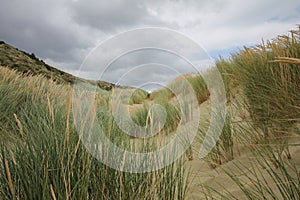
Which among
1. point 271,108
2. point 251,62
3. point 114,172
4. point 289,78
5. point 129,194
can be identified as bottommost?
point 129,194

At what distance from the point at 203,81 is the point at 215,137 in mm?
3883

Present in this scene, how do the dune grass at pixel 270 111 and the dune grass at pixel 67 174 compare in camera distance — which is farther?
the dune grass at pixel 270 111

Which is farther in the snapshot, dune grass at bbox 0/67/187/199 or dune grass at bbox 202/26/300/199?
dune grass at bbox 202/26/300/199

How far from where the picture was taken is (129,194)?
4.49ft

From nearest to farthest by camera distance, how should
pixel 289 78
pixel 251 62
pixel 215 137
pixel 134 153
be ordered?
pixel 134 153 → pixel 289 78 → pixel 215 137 → pixel 251 62

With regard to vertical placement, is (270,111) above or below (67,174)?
above

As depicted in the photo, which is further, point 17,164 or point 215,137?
point 215,137

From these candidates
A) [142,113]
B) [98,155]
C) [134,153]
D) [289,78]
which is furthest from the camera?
[142,113]

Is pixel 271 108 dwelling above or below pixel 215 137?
above

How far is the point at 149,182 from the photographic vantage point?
1.46 m

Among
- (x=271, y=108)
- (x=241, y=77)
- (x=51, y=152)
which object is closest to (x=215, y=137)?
(x=271, y=108)

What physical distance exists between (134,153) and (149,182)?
204 mm

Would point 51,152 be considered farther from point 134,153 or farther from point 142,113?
point 142,113

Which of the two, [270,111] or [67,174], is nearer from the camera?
[67,174]
